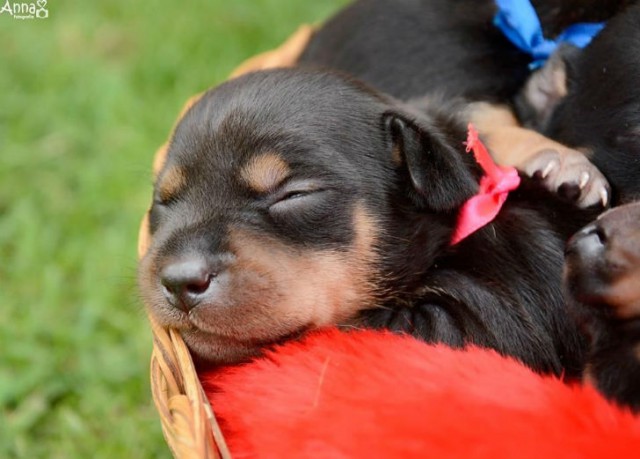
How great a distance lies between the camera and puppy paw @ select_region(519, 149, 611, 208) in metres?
2.51

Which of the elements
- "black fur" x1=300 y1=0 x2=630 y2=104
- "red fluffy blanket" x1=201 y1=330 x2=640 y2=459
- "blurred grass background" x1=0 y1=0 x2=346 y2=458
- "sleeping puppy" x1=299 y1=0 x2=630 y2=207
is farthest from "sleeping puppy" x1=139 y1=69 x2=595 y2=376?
"black fur" x1=300 y1=0 x2=630 y2=104

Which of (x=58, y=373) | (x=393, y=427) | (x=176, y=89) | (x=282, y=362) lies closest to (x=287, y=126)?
(x=282, y=362)

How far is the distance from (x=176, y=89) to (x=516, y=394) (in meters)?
3.60

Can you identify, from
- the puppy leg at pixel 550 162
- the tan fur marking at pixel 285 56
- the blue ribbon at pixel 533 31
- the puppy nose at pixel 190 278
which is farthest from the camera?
the tan fur marking at pixel 285 56

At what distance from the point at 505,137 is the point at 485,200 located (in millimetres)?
449

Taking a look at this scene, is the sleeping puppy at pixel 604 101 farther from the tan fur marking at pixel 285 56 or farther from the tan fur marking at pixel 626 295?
the tan fur marking at pixel 285 56

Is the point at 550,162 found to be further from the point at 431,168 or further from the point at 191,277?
the point at 191,277

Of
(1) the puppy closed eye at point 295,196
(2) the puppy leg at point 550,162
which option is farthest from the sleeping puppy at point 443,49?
(1) the puppy closed eye at point 295,196

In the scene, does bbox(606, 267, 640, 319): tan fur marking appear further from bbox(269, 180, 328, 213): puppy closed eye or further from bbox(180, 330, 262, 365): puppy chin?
bbox(180, 330, 262, 365): puppy chin

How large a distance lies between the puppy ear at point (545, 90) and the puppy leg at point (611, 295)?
2.92 ft

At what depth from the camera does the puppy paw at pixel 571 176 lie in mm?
2508

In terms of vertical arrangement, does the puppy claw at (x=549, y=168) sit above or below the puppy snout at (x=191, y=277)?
below

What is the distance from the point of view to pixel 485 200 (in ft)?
7.98

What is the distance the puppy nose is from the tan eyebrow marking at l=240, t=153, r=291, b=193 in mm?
275
